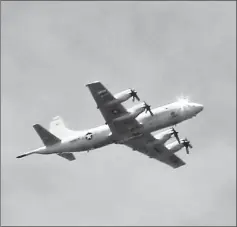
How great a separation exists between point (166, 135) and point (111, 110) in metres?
14.8

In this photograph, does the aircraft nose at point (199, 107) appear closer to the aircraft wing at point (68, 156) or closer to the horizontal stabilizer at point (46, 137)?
the aircraft wing at point (68, 156)

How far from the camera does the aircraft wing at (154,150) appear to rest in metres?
129

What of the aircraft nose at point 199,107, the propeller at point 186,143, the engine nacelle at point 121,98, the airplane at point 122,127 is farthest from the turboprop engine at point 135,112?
the propeller at point 186,143

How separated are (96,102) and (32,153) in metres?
16.7

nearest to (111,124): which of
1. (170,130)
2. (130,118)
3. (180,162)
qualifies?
(130,118)

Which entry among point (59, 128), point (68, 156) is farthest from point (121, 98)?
point (59, 128)

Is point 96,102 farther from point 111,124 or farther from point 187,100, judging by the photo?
point 187,100

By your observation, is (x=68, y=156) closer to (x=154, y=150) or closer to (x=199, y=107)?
(x=154, y=150)

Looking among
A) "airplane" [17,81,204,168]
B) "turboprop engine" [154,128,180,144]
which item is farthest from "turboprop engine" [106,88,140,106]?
"turboprop engine" [154,128,180,144]

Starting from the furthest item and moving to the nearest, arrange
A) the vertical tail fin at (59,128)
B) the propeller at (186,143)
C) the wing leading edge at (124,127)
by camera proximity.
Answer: the propeller at (186,143), the vertical tail fin at (59,128), the wing leading edge at (124,127)

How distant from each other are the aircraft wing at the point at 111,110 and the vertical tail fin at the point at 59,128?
11.7 metres

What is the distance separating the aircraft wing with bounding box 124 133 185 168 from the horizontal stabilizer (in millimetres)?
12221

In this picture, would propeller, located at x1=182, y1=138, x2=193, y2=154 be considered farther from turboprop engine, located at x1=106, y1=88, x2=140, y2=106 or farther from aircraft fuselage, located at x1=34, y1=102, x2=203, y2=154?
turboprop engine, located at x1=106, y1=88, x2=140, y2=106

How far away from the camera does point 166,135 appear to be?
129875mm
